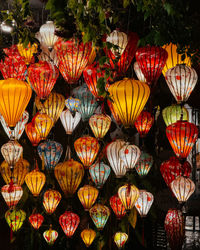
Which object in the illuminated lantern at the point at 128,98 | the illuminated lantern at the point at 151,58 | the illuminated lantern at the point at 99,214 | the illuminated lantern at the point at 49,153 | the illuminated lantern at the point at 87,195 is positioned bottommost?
the illuminated lantern at the point at 99,214

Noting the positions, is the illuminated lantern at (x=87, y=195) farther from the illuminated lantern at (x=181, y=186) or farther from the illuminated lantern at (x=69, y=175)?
the illuminated lantern at (x=181, y=186)

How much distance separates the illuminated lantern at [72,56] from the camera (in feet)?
8.93

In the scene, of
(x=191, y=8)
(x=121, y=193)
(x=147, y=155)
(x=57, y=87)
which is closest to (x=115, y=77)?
(x=191, y=8)

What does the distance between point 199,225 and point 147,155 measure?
5352 millimetres

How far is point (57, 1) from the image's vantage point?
7.25 feet

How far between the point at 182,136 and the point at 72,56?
98 cm

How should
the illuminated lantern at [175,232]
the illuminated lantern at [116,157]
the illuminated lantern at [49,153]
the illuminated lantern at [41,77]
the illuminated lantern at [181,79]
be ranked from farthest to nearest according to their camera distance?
the illuminated lantern at [49,153]
the illuminated lantern at [116,157]
the illuminated lantern at [41,77]
the illuminated lantern at [175,232]
the illuminated lantern at [181,79]

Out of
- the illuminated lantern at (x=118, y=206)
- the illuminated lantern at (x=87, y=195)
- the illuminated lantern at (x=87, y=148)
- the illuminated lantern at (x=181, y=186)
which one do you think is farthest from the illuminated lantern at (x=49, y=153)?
the illuminated lantern at (x=181, y=186)

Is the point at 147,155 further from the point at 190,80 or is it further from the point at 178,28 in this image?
the point at 178,28

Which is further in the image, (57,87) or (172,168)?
(57,87)

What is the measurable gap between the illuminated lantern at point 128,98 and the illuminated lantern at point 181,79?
233mm

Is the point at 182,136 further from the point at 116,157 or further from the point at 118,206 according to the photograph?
the point at 118,206

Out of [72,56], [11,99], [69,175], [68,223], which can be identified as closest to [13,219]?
[68,223]

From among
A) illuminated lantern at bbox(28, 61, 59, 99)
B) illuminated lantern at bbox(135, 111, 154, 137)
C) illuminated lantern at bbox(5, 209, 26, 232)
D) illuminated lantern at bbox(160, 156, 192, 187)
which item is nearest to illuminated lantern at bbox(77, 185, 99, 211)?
illuminated lantern at bbox(135, 111, 154, 137)
